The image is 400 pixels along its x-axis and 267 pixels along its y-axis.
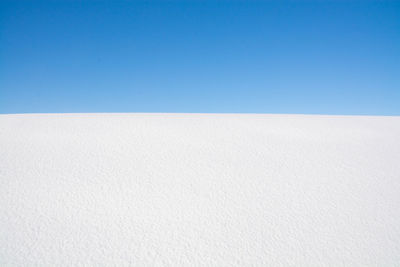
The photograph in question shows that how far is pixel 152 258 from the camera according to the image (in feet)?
5.90

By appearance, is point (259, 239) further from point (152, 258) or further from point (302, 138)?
point (302, 138)

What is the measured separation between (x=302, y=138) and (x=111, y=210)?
11.0 ft

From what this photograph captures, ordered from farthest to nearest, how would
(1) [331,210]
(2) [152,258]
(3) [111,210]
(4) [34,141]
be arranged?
(4) [34,141]
(1) [331,210]
(3) [111,210]
(2) [152,258]

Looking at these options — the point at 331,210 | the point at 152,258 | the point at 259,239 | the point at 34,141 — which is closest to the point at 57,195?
the point at 152,258

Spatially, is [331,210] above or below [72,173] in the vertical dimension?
below

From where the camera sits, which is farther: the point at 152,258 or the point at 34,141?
the point at 34,141

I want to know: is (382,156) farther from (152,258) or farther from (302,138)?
(152,258)

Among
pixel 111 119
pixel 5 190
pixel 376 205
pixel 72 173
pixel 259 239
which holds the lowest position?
pixel 259 239

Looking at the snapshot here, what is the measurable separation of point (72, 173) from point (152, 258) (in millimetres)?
1524

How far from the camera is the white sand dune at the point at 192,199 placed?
1.87 meters

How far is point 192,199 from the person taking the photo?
2.48 m

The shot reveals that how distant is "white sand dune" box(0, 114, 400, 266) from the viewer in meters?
1.87

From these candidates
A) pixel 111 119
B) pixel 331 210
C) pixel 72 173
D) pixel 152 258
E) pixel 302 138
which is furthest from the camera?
pixel 111 119

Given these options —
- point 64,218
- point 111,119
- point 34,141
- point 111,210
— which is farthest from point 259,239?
point 111,119
